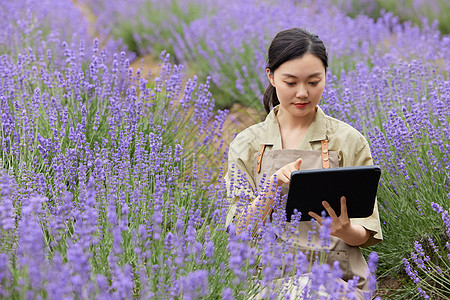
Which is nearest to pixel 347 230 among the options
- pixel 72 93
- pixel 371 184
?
pixel 371 184

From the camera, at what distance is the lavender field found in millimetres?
1665

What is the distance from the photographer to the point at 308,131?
2.43 m

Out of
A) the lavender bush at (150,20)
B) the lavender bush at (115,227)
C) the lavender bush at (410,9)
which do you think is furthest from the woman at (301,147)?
the lavender bush at (410,9)

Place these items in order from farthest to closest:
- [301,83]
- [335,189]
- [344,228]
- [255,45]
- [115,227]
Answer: [255,45] < [301,83] < [344,228] < [335,189] < [115,227]

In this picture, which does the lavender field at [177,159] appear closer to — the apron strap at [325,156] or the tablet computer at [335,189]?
the tablet computer at [335,189]

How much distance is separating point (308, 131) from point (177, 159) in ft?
1.81

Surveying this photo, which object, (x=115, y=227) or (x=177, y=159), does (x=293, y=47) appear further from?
(x=115, y=227)

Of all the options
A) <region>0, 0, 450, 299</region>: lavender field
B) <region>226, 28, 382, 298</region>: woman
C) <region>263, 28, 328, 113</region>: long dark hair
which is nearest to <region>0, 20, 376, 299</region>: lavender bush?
<region>0, 0, 450, 299</region>: lavender field

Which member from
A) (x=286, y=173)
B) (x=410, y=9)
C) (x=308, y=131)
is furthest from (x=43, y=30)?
(x=410, y=9)

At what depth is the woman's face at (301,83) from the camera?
2299 mm

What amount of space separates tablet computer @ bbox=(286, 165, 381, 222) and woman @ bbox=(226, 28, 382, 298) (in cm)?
6

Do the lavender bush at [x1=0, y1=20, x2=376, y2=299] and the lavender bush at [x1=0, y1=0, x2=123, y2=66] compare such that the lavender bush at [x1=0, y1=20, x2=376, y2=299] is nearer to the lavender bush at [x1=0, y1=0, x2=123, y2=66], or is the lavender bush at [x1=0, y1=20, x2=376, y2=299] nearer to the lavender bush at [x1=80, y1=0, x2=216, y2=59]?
the lavender bush at [x1=0, y1=0, x2=123, y2=66]

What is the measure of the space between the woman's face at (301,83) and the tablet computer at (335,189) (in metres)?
0.39

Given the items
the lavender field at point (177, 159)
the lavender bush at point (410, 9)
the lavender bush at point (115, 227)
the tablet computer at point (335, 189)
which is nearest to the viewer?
the lavender bush at point (115, 227)
